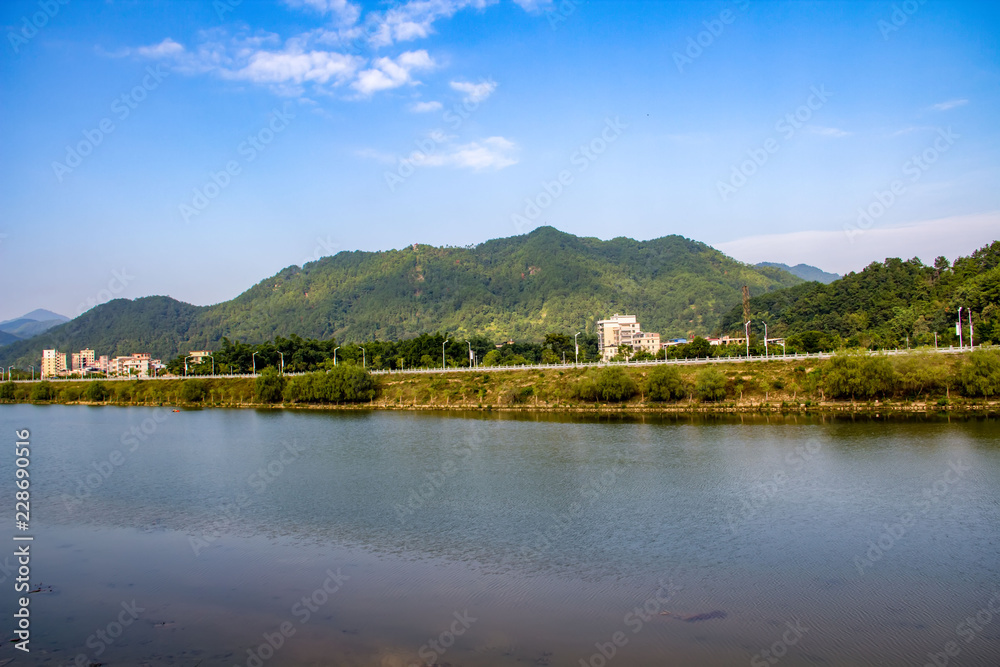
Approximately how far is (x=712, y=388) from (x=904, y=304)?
169 feet

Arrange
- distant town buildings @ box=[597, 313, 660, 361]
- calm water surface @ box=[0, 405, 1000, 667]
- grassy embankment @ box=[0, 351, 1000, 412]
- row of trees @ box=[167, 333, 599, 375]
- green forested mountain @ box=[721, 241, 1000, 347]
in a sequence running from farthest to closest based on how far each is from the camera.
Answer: distant town buildings @ box=[597, 313, 660, 361], row of trees @ box=[167, 333, 599, 375], green forested mountain @ box=[721, 241, 1000, 347], grassy embankment @ box=[0, 351, 1000, 412], calm water surface @ box=[0, 405, 1000, 667]

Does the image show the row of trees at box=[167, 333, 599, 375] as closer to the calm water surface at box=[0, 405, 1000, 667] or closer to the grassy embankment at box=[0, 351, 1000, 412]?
the grassy embankment at box=[0, 351, 1000, 412]

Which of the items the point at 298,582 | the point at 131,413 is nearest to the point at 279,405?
the point at 131,413

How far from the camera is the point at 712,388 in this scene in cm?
5169

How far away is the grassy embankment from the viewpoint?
146ft

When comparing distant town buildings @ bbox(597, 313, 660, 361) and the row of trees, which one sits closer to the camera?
the row of trees

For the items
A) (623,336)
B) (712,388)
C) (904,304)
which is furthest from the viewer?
(623,336)

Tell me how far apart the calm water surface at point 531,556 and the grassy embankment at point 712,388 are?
12.1 meters

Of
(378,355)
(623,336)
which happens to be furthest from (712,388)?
(623,336)

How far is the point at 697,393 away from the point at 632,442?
60.8 feet

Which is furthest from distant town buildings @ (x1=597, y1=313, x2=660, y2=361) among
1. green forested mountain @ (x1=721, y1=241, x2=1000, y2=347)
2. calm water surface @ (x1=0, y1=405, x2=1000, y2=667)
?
calm water surface @ (x1=0, y1=405, x2=1000, y2=667)

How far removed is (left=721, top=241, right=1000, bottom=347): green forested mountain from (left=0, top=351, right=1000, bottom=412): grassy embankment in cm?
1495

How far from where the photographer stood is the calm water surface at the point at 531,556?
12.8 metres

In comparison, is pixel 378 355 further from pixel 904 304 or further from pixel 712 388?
pixel 904 304
